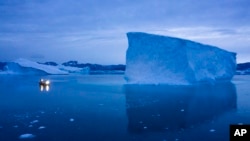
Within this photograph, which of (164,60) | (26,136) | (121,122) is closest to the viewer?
(26,136)

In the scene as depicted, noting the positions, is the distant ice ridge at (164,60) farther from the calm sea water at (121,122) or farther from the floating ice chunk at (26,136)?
the floating ice chunk at (26,136)

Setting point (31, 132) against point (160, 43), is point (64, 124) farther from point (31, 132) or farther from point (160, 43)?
point (160, 43)

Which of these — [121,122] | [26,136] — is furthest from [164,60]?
[26,136]

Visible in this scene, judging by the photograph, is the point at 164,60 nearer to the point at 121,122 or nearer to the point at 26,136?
the point at 121,122

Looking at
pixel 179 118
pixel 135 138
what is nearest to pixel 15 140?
pixel 135 138

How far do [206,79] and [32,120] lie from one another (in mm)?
22648

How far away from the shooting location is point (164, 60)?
26453mm

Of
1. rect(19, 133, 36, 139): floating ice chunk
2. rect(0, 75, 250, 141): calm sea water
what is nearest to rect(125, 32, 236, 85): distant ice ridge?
rect(0, 75, 250, 141): calm sea water

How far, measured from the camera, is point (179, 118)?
444 inches

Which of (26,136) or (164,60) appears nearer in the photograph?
(26,136)

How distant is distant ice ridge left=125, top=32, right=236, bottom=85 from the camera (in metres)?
26.2

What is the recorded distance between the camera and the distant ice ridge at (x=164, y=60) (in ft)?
85.8

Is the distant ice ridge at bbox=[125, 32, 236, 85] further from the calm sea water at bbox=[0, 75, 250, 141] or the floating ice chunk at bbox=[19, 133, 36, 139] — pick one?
the floating ice chunk at bbox=[19, 133, 36, 139]

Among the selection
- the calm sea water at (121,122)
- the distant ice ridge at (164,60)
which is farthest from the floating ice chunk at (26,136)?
the distant ice ridge at (164,60)
